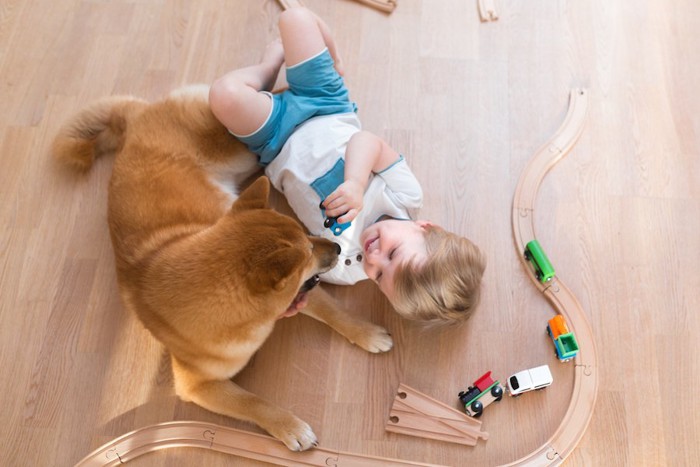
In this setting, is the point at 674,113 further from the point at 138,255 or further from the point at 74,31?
the point at 74,31

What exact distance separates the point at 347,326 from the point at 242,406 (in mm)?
448

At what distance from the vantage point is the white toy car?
1.88m

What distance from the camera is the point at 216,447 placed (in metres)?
1.85

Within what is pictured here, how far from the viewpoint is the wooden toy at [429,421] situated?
1872 mm

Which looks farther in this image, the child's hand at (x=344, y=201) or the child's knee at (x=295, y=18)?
the child's knee at (x=295, y=18)

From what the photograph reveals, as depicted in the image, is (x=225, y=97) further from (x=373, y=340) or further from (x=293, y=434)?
(x=293, y=434)

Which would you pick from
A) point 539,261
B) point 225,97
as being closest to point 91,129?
point 225,97

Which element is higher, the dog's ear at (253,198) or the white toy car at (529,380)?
the dog's ear at (253,198)

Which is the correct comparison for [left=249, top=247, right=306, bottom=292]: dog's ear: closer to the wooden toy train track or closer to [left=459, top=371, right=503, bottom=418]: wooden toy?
the wooden toy train track

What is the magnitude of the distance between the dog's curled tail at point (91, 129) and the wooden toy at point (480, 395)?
5.12 ft

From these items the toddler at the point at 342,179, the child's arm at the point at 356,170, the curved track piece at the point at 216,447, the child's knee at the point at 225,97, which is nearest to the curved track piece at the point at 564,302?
the toddler at the point at 342,179

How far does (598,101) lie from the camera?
236 centimetres

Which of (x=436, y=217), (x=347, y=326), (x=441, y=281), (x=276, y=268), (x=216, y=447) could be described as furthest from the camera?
(x=436, y=217)

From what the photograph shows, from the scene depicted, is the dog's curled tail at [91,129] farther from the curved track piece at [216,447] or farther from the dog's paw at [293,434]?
the dog's paw at [293,434]
